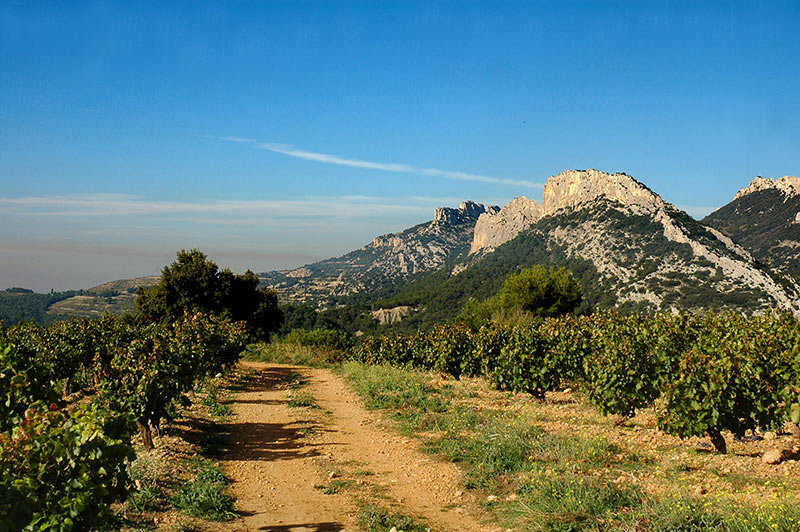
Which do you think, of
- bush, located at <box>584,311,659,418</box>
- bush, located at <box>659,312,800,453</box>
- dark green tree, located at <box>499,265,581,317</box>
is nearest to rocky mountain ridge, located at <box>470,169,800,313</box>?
dark green tree, located at <box>499,265,581,317</box>

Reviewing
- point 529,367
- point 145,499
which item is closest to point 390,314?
point 529,367

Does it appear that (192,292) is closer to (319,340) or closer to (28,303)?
(319,340)

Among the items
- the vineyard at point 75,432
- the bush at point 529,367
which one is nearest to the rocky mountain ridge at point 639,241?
the bush at point 529,367

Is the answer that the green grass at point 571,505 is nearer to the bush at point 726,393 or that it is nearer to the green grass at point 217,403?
the bush at point 726,393

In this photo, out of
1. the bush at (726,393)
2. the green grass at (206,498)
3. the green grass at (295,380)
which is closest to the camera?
the green grass at (206,498)

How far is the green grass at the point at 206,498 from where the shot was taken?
5.74m

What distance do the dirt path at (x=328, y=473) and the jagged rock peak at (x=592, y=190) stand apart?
8874cm

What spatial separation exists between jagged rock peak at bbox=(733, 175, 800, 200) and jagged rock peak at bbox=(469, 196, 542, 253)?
5302 cm

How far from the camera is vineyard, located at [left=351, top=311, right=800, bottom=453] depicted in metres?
7.22

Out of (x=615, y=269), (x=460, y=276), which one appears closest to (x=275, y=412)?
(x=615, y=269)

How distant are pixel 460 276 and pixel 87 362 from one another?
94551 mm

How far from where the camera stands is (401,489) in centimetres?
688

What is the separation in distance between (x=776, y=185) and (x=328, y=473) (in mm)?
145795

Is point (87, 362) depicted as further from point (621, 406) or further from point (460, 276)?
point (460, 276)
